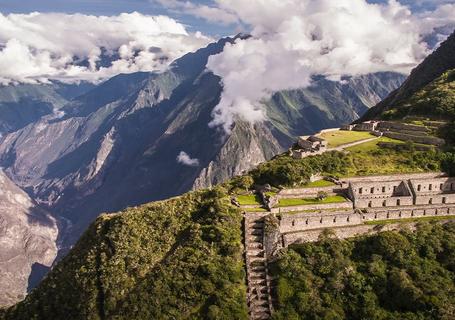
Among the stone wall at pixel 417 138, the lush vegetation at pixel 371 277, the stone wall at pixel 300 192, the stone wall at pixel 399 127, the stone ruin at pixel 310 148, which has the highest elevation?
the stone wall at pixel 399 127

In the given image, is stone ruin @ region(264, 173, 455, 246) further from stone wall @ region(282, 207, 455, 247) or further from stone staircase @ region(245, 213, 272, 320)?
stone staircase @ region(245, 213, 272, 320)

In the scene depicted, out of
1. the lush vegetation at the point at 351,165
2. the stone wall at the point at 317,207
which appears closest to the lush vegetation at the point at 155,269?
the stone wall at the point at 317,207

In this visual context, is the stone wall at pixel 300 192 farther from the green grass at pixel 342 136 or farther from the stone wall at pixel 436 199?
the green grass at pixel 342 136

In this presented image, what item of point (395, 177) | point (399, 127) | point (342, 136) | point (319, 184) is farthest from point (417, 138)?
point (319, 184)

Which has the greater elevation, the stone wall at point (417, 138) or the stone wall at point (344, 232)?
the stone wall at point (417, 138)

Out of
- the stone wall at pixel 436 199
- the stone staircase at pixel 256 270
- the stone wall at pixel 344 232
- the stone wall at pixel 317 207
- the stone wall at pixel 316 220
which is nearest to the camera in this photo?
the stone staircase at pixel 256 270

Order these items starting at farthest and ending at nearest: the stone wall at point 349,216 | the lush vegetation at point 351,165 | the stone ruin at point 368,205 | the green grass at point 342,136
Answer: the green grass at point 342,136 < the lush vegetation at point 351,165 < the stone ruin at point 368,205 < the stone wall at point 349,216

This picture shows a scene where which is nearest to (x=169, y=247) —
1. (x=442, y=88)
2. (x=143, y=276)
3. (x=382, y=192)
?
(x=143, y=276)

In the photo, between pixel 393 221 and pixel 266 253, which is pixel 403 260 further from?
pixel 266 253

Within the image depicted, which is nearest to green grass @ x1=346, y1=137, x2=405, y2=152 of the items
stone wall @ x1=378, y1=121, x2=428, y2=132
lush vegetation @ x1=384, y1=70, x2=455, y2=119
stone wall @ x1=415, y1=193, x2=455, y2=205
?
stone wall @ x1=378, y1=121, x2=428, y2=132
